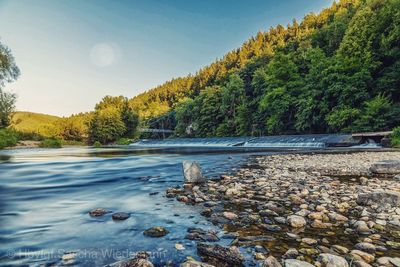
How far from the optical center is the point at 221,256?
6.70 feet

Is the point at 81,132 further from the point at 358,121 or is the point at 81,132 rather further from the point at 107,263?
the point at 107,263

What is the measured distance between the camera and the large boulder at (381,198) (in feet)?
10.8

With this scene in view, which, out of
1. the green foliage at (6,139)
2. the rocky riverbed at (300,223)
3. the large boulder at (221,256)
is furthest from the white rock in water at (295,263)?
the green foliage at (6,139)

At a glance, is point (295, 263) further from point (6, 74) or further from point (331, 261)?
point (6, 74)

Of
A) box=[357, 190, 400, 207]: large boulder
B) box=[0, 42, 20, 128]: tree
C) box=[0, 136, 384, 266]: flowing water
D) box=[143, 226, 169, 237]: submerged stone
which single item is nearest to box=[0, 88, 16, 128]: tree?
box=[0, 42, 20, 128]: tree

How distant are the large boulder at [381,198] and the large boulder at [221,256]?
8.26 feet

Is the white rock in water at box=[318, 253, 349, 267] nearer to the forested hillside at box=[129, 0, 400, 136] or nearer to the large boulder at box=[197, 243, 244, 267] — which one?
the large boulder at box=[197, 243, 244, 267]

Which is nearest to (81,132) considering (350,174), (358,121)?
(358,121)

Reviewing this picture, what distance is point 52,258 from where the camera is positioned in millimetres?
2113

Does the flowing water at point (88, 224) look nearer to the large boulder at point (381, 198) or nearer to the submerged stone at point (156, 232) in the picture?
the submerged stone at point (156, 232)

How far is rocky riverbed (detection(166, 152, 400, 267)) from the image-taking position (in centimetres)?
206

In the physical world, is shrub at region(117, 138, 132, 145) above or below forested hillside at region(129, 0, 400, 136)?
below

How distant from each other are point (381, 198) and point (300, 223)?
152 cm

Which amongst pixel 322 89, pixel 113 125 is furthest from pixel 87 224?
pixel 113 125
